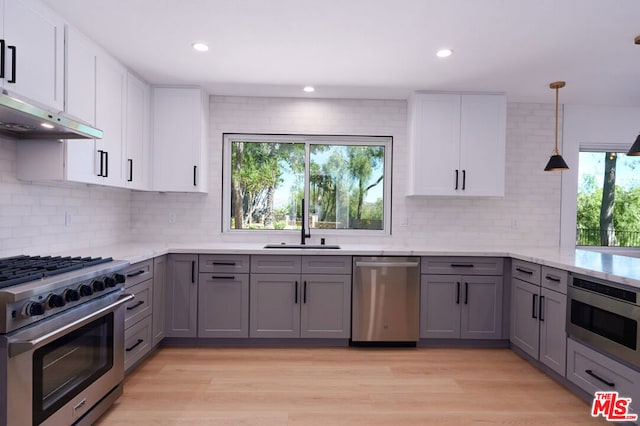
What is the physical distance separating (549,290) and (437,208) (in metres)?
1.53

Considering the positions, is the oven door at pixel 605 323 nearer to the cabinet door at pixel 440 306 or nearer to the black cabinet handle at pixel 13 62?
the cabinet door at pixel 440 306

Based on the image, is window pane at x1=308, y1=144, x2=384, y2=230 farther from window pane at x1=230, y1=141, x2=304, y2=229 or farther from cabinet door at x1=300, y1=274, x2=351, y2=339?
cabinet door at x1=300, y1=274, x2=351, y2=339

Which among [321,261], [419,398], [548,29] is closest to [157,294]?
[321,261]

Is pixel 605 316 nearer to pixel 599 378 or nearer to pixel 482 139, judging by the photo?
pixel 599 378

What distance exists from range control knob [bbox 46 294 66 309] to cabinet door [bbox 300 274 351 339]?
81.5 inches

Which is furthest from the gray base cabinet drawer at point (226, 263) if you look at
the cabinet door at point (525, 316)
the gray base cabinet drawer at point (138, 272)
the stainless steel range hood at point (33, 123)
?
the cabinet door at point (525, 316)

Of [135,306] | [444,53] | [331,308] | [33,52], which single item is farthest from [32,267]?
[444,53]

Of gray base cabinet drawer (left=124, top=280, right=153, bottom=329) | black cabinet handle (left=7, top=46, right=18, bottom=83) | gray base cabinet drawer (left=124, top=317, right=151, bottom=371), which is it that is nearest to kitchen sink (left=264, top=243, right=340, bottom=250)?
gray base cabinet drawer (left=124, top=280, right=153, bottom=329)

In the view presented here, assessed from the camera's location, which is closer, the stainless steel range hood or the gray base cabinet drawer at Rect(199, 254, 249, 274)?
the stainless steel range hood

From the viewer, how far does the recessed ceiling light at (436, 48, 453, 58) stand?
2889 millimetres

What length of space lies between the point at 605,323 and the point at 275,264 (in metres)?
2.48

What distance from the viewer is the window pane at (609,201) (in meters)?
4.29

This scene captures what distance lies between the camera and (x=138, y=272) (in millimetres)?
2869

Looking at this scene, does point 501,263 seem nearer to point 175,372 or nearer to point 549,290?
point 549,290
